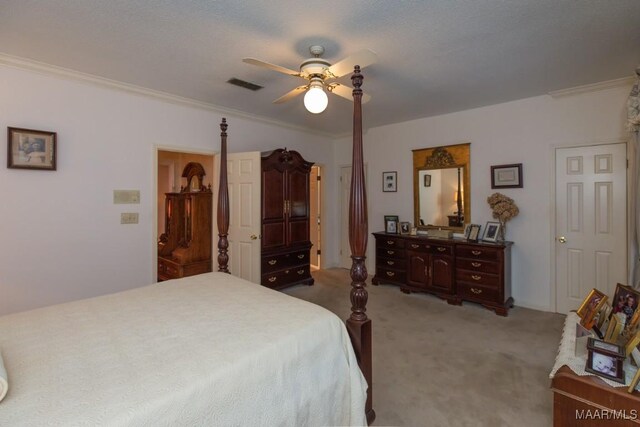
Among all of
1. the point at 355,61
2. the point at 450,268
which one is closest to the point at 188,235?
the point at 355,61

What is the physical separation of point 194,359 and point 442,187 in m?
3.98

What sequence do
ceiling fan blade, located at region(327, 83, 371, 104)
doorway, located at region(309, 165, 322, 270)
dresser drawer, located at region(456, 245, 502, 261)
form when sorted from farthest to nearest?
doorway, located at region(309, 165, 322, 270)
dresser drawer, located at region(456, 245, 502, 261)
ceiling fan blade, located at region(327, 83, 371, 104)

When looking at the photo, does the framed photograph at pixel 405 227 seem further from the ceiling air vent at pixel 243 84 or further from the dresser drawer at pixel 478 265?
the ceiling air vent at pixel 243 84

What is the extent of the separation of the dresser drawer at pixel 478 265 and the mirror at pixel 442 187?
1.98 feet

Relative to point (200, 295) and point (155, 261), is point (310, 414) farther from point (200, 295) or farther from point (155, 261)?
point (155, 261)

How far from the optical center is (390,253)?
443 cm

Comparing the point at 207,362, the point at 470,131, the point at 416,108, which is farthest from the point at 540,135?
the point at 207,362

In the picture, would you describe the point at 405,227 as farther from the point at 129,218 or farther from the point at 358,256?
the point at 129,218

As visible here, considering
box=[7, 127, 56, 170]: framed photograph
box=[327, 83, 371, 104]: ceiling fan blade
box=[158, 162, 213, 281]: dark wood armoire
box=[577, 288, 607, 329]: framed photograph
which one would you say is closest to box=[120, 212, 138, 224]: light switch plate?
box=[7, 127, 56, 170]: framed photograph

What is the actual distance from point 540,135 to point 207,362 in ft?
13.5

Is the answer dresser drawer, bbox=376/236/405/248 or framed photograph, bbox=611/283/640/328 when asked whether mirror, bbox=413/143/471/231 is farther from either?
framed photograph, bbox=611/283/640/328

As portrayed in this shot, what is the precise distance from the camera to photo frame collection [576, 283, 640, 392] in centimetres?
141

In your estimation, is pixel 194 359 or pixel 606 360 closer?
pixel 194 359

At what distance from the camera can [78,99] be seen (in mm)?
2869
